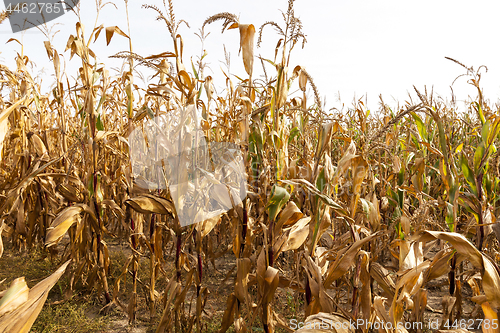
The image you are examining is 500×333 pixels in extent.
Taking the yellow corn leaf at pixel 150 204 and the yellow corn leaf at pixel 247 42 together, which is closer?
the yellow corn leaf at pixel 247 42

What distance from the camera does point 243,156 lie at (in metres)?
1.80

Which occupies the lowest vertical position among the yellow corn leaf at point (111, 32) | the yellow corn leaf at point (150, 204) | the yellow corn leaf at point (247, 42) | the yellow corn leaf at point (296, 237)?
the yellow corn leaf at point (296, 237)

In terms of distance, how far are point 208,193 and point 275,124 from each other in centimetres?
60

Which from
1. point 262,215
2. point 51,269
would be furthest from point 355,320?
point 51,269

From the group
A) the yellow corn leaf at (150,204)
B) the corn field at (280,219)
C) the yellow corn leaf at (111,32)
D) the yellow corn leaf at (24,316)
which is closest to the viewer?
the yellow corn leaf at (24,316)

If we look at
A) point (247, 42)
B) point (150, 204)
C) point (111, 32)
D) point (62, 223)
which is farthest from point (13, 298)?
point (111, 32)

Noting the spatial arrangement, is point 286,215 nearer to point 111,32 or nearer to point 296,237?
point 296,237

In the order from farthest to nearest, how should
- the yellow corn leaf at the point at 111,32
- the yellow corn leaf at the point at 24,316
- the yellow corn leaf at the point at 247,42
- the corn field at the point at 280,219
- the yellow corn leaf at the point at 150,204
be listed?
1. the yellow corn leaf at the point at 111,32
2. the yellow corn leaf at the point at 150,204
3. the yellow corn leaf at the point at 247,42
4. the corn field at the point at 280,219
5. the yellow corn leaf at the point at 24,316

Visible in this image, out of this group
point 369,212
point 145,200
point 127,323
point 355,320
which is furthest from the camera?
point 127,323

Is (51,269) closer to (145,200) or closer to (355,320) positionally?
(145,200)

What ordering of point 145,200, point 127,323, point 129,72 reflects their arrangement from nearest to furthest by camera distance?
1. point 145,200
2. point 127,323
3. point 129,72

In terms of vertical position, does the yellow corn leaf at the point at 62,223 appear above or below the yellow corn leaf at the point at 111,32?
below

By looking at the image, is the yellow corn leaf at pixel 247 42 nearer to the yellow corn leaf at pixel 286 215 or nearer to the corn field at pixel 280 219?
the corn field at pixel 280 219

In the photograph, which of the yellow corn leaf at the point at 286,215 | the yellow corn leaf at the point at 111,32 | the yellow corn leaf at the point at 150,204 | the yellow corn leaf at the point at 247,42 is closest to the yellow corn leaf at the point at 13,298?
the yellow corn leaf at the point at 150,204
